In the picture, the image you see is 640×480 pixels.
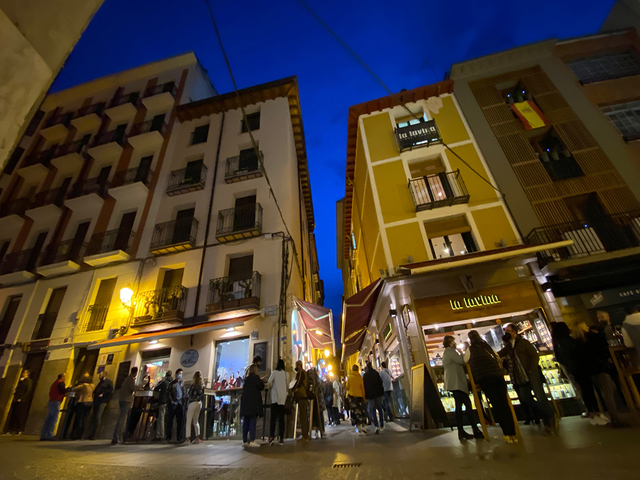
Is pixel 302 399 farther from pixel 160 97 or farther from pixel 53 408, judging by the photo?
pixel 160 97

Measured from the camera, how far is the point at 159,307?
1138 cm

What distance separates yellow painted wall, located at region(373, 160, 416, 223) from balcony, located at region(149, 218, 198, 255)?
7.98 meters

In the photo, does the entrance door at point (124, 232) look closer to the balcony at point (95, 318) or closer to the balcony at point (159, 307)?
the balcony at point (95, 318)

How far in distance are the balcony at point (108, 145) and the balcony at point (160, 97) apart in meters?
2.30

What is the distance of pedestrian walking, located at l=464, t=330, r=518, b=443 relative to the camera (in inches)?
157

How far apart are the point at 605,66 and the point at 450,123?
263 inches

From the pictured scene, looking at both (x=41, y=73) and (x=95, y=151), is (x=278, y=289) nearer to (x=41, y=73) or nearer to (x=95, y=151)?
(x=41, y=73)

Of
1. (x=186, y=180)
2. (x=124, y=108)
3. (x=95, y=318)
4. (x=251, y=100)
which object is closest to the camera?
(x=95, y=318)

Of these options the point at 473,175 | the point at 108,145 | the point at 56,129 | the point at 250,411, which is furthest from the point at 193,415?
the point at 56,129

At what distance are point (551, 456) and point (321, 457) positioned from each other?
2587 millimetres

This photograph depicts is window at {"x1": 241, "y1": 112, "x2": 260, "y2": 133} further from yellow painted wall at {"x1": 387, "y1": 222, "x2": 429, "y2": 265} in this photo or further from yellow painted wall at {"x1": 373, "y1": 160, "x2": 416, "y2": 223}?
yellow painted wall at {"x1": 387, "y1": 222, "x2": 429, "y2": 265}

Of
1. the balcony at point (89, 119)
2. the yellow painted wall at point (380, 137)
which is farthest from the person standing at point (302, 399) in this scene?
the balcony at point (89, 119)

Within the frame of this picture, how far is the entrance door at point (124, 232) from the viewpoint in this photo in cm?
1326

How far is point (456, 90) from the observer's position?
42.1 feet
